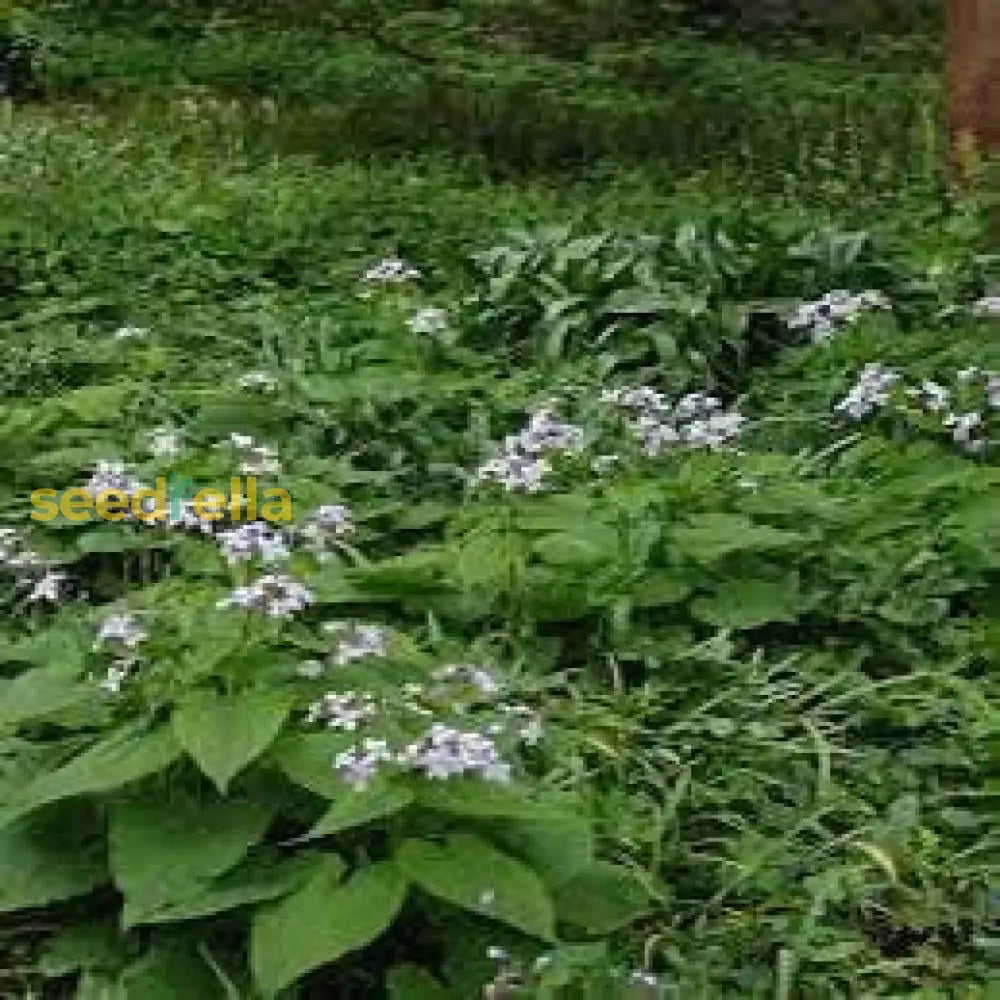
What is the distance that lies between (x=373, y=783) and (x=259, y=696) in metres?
0.24

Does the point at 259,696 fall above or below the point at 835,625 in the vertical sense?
above

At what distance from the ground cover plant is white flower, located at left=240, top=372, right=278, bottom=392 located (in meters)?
0.03

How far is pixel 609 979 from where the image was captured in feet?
8.94

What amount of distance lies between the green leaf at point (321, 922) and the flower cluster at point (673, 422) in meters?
1.69

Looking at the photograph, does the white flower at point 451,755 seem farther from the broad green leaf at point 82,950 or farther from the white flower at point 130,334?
the white flower at point 130,334

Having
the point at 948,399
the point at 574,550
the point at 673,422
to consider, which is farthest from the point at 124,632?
the point at 948,399

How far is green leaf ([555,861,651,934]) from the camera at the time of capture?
291 cm

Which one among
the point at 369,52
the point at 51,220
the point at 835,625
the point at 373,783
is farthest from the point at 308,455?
the point at 369,52

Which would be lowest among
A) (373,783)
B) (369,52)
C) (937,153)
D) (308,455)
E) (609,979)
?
(369,52)

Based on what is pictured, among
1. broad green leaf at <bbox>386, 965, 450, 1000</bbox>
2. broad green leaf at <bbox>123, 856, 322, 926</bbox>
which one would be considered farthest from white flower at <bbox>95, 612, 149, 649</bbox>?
broad green leaf at <bbox>386, 965, 450, 1000</bbox>

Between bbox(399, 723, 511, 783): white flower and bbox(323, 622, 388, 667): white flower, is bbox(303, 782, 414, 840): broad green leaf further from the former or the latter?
bbox(323, 622, 388, 667): white flower

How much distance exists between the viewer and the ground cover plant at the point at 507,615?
2869 mm

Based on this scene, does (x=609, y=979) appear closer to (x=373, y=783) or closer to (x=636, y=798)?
(x=373, y=783)

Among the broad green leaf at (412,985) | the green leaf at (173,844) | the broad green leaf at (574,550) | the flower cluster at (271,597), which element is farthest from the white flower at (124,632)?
the broad green leaf at (574,550)
